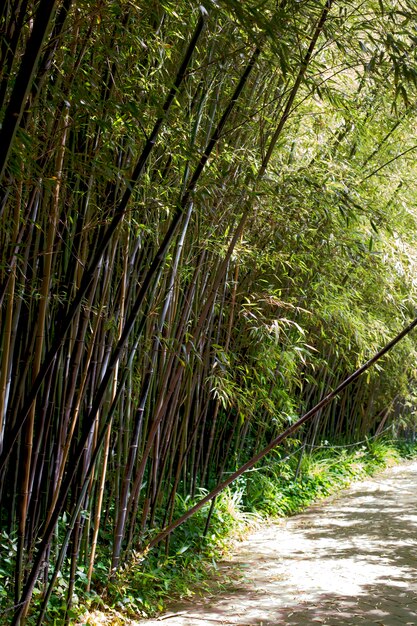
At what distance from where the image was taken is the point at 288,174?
4059 mm

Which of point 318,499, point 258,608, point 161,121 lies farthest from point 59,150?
point 318,499

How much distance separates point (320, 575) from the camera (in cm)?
418

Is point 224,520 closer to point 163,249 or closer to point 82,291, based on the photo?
point 163,249

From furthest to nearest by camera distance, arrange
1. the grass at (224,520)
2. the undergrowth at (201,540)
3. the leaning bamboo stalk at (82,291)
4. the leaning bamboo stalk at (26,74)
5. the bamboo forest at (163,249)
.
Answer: the grass at (224,520)
the undergrowth at (201,540)
the bamboo forest at (163,249)
the leaning bamboo stalk at (82,291)
the leaning bamboo stalk at (26,74)

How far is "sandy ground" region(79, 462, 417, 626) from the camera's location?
138 inches

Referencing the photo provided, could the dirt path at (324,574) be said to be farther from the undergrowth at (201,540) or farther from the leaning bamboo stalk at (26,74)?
the leaning bamboo stalk at (26,74)

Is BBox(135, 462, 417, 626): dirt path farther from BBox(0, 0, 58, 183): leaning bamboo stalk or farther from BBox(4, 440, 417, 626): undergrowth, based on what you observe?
BBox(0, 0, 58, 183): leaning bamboo stalk

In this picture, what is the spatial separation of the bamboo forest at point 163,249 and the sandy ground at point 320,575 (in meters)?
0.23

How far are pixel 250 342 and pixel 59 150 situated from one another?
101 inches

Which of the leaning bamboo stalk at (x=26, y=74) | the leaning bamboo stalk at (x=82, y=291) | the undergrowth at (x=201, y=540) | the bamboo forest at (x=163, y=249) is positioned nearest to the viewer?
the leaning bamboo stalk at (x=26, y=74)

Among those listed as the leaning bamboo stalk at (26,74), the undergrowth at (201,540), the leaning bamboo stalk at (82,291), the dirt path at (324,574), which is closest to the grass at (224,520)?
the undergrowth at (201,540)

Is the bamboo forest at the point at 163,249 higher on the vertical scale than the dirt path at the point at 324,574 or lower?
higher

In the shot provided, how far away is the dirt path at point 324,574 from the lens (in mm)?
3506

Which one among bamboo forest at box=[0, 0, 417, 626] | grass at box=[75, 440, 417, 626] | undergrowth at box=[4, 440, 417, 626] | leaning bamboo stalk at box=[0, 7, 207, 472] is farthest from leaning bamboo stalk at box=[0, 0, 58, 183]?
grass at box=[75, 440, 417, 626]
